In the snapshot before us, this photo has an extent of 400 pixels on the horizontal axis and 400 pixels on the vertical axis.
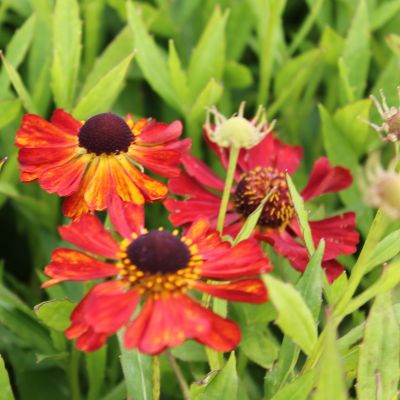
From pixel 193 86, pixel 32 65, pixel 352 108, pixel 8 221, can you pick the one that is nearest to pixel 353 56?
pixel 352 108

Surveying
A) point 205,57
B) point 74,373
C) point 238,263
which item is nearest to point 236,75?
point 205,57

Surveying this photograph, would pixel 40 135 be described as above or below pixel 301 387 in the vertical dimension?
above

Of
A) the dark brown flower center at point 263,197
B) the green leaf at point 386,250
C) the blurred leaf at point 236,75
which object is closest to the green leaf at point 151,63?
the blurred leaf at point 236,75

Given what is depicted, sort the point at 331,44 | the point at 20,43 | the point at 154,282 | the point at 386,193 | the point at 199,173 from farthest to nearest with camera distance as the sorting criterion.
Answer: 1. the point at 331,44
2. the point at 20,43
3. the point at 199,173
4. the point at 154,282
5. the point at 386,193

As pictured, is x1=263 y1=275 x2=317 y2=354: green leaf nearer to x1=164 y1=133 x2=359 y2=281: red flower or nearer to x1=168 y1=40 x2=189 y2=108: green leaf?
x1=164 y1=133 x2=359 y2=281: red flower

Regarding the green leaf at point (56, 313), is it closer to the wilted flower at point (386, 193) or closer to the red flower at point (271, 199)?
the red flower at point (271, 199)

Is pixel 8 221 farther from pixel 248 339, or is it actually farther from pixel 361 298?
pixel 361 298

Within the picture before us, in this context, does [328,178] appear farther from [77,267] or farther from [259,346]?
[77,267]
